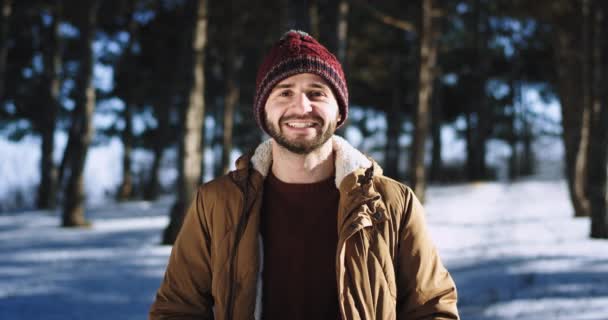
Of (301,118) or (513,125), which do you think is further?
(513,125)

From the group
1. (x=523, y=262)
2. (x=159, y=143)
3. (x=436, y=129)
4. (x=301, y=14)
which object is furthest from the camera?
(x=436, y=129)

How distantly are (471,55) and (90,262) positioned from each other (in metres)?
19.2

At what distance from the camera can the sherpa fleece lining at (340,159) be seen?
7.58 ft

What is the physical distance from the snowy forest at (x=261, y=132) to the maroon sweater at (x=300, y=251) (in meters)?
2.79

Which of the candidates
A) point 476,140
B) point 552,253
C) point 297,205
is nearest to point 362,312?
point 297,205

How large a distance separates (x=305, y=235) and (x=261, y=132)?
1254cm

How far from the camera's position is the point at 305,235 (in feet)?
7.58

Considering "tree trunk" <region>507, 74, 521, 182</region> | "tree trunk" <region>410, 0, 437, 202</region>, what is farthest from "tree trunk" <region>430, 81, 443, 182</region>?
"tree trunk" <region>410, 0, 437, 202</region>

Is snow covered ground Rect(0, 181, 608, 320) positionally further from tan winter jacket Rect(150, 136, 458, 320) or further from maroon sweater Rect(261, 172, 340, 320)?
maroon sweater Rect(261, 172, 340, 320)

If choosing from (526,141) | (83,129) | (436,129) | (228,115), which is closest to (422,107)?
(83,129)

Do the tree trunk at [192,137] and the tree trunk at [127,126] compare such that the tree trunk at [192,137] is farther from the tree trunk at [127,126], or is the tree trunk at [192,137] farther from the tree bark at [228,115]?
the tree trunk at [127,126]

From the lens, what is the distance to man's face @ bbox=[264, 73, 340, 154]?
2223 millimetres

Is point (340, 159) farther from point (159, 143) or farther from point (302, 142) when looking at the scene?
point (159, 143)

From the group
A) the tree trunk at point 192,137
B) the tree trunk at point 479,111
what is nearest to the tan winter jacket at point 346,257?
the tree trunk at point 192,137
